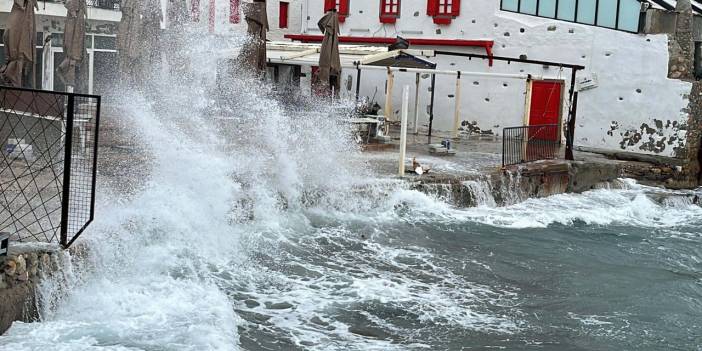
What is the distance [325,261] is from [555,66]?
1308 cm

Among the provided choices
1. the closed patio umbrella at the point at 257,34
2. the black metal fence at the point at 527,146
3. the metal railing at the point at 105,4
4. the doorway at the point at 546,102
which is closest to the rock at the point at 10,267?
the closed patio umbrella at the point at 257,34

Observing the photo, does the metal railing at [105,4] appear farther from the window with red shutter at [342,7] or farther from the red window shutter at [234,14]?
the red window shutter at [234,14]

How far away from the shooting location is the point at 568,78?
874 inches

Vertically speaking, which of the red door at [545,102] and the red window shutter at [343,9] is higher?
the red window shutter at [343,9]

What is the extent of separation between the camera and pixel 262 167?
1301 cm

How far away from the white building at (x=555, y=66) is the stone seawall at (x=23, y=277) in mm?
13379

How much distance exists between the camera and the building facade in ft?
68.1

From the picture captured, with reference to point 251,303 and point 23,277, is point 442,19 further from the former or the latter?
point 23,277

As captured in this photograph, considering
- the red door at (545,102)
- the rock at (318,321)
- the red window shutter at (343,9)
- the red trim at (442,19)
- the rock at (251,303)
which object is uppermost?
the red window shutter at (343,9)

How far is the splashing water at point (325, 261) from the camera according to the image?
7789mm

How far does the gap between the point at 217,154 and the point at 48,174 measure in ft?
9.31

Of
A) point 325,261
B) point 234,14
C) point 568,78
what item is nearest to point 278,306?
point 325,261

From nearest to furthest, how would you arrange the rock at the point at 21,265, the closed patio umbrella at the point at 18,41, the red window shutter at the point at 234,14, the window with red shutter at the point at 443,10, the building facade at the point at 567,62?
the rock at the point at 21,265
the closed patio umbrella at the point at 18,41
the building facade at the point at 567,62
the window with red shutter at the point at 443,10
the red window shutter at the point at 234,14

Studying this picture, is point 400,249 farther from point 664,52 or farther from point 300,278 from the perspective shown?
point 664,52
